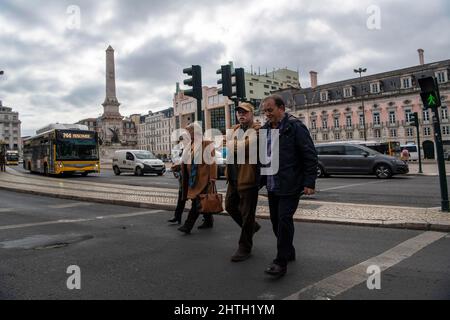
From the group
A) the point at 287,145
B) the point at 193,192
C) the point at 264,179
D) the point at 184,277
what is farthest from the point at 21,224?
the point at 287,145

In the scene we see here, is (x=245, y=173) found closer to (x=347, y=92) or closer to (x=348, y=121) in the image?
(x=348, y=121)

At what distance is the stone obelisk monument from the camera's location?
4825 centimetres

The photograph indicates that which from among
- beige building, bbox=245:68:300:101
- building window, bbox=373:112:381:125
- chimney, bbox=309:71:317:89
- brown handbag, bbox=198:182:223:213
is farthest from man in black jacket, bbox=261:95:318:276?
beige building, bbox=245:68:300:101

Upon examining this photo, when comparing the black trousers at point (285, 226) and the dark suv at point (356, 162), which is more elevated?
the dark suv at point (356, 162)

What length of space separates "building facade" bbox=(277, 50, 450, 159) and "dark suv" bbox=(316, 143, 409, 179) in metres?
45.7

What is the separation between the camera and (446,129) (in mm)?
57312

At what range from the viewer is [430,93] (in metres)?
7.49

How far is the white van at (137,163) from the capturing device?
24.2 metres

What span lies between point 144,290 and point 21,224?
5.08 meters

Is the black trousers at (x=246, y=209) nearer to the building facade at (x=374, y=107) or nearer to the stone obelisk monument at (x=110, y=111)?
the stone obelisk monument at (x=110, y=111)

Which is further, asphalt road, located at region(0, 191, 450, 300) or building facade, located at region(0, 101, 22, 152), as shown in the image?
building facade, located at region(0, 101, 22, 152)

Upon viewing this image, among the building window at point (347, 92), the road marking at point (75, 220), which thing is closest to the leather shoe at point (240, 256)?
the road marking at point (75, 220)

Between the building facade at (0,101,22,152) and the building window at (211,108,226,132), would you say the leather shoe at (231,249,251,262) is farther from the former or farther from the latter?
the building facade at (0,101,22,152)

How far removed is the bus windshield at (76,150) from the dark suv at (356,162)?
13.8 metres
